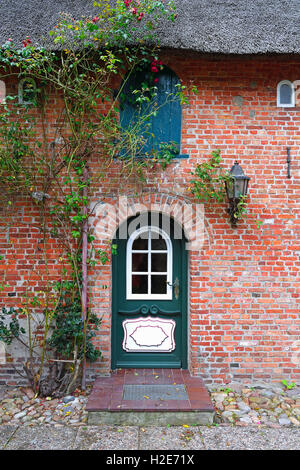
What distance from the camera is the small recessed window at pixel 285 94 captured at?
192 inches

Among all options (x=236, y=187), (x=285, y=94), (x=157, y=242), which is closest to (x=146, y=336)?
(x=157, y=242)

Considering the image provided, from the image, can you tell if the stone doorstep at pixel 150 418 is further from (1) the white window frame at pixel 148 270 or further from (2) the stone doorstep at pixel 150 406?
(1) the white window frame at pixel 148 270

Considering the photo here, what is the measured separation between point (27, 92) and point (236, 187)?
3.08 metres

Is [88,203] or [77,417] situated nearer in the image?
[77,417]

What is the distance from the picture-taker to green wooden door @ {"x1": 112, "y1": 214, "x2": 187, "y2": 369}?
5.00m

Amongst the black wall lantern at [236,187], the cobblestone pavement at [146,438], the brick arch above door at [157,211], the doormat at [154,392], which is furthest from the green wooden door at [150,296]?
the cobblestone pavement at [146,438]

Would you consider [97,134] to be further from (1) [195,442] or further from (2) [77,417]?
(1) [195,442]

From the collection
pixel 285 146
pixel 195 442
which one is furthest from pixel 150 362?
pixel 285 146

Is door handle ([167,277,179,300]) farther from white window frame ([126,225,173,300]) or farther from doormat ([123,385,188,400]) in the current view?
doormat ([123,385,188,400])

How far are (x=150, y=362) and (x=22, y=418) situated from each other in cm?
180

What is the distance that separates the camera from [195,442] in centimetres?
347

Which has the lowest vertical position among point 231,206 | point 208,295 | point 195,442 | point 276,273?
point 195,442

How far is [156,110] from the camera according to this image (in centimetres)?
484

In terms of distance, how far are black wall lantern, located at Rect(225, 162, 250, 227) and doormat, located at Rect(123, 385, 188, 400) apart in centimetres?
230
